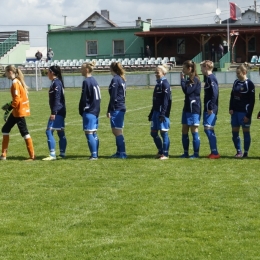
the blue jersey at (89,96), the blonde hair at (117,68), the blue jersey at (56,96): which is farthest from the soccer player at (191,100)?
the blue jersey at (56,96)

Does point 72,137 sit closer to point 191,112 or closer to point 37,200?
point 191,112

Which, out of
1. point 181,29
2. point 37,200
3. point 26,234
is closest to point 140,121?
point 37,200

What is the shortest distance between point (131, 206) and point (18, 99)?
479 centimetres

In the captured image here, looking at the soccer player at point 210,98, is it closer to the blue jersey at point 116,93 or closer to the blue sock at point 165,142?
the blue sock at point 165,142

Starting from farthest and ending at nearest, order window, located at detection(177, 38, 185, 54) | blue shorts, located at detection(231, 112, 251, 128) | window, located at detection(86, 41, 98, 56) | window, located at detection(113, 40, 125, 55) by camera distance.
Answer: window, located at detection(86, 41, 98, 56)
window, located at detection(113, 40, 125, 55)
window, located at detection(177, 38, 185, 54)
blue shorts, located at detection(231, 112, 251, 128)

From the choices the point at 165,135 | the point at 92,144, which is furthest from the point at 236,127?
the point at 92,144

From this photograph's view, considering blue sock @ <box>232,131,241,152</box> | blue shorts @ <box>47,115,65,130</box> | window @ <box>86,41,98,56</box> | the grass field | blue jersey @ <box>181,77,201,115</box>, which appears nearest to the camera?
the grass field

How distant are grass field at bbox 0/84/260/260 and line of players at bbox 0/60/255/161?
437 millimetres

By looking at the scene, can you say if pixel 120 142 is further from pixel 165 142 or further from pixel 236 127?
pixel 236 127

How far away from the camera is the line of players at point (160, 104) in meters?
13.1

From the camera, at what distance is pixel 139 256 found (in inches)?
286

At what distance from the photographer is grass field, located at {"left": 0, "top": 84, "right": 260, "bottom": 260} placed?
24.9ft

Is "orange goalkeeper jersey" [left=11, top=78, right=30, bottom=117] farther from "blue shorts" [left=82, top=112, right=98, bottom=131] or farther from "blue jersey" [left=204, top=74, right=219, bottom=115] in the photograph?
"blue jersey" [left=204, top=74, right=219, bottom=115]

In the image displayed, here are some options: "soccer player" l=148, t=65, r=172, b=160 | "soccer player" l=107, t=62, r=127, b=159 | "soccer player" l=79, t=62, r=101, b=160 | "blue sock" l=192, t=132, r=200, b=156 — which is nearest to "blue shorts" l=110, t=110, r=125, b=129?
"soccer player" l=107, t=62, r=127, b=159
